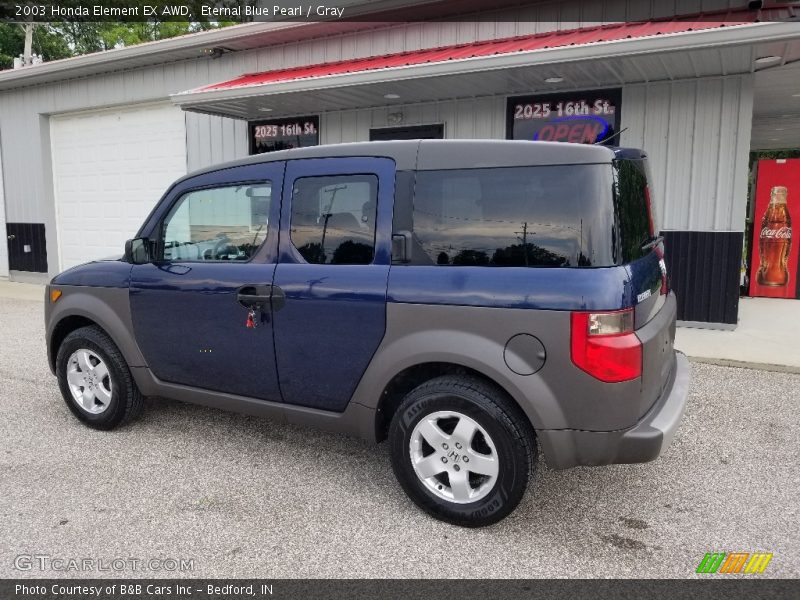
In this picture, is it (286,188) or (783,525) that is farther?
(286,188)

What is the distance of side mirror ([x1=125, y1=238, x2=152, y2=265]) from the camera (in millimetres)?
3949

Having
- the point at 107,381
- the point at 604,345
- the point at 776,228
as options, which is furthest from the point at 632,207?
the point at 776,228

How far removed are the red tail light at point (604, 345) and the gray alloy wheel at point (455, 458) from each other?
0.59 metres

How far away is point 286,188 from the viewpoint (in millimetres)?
3510

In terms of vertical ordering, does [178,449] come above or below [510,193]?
below

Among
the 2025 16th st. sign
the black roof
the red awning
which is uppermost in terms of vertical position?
the red awning

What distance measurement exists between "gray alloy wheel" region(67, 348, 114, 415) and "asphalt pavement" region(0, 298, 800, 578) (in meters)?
0.20

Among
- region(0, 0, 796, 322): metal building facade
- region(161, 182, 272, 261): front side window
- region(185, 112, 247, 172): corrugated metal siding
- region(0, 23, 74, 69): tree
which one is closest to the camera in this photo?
region(161, 182, 272, 261): front side window

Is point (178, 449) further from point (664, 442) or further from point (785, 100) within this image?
point (785, 100)

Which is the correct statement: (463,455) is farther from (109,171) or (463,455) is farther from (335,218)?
(109,171)

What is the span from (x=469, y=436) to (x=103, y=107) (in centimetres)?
1169

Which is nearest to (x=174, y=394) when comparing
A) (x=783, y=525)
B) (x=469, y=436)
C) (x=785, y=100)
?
(x=469, y=436)

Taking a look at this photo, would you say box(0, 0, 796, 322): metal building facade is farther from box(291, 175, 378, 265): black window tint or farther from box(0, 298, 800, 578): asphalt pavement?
box(291, 175, 378, 265): black window tint

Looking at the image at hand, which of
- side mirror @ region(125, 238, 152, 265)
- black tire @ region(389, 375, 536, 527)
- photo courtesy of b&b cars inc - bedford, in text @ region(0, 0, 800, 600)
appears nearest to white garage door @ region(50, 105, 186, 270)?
photo courtesy of b&b cars inc - bedford, in text @ region(0, 0, 800, 600)
